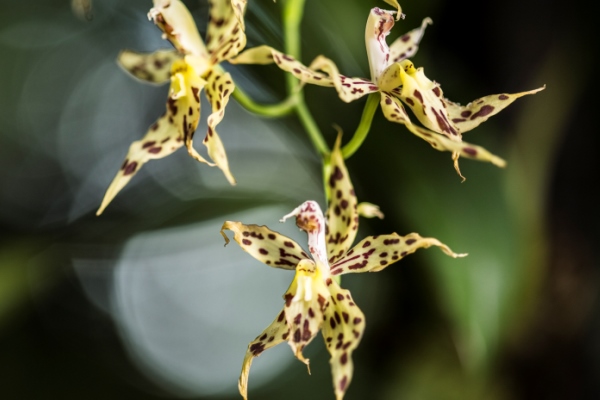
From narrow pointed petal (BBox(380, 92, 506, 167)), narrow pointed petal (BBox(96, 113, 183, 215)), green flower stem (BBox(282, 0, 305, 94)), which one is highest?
green flower stem (BBox(282, 0, 305, 94))

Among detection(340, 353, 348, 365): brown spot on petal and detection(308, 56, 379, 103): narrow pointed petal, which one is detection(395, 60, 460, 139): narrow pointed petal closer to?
detection(308, 56, 379, 103): narrow pointed petal

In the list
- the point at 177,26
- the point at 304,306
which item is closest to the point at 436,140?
the point at 304,306

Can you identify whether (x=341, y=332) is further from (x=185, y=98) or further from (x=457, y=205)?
(x=457, y=205)

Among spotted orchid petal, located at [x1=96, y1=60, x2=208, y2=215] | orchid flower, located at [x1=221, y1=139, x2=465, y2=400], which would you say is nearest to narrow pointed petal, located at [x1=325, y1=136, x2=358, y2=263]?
orchid flower, located at [x1=221, y1=139, x2=465, y2=400]

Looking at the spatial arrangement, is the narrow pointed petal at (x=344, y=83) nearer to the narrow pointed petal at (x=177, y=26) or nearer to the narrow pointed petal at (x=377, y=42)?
the narrow pointed petal at (x=377, y=42)

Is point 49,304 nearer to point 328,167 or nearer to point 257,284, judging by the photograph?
point 257,284
